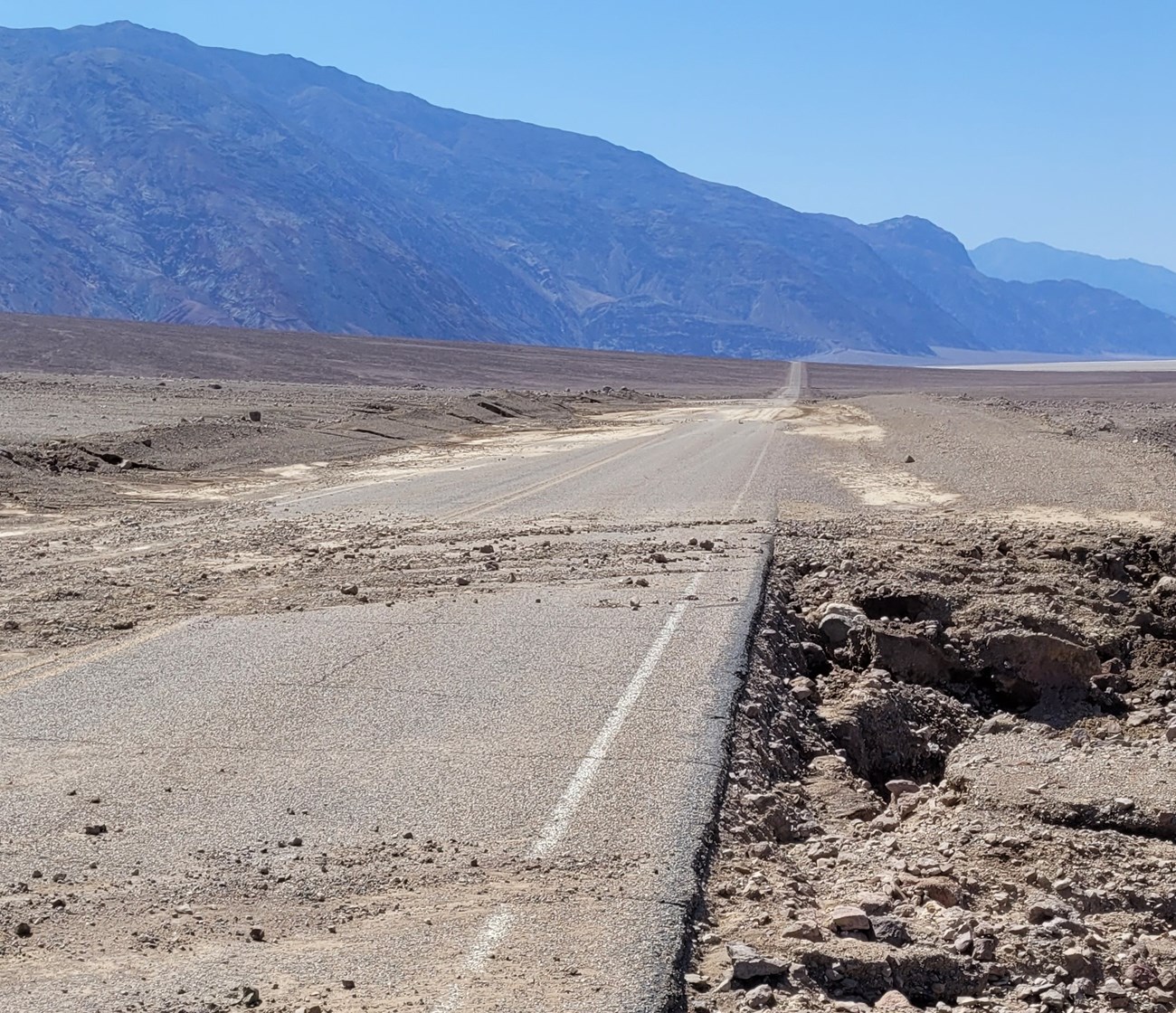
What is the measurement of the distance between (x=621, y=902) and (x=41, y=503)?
1638 centimetres

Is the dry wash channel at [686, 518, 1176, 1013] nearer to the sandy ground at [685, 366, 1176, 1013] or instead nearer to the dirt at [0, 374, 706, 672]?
the sandy ground at [685, 366, 1176, 1013]

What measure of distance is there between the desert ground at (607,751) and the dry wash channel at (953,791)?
25mm

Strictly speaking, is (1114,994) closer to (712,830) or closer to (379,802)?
(712,830)

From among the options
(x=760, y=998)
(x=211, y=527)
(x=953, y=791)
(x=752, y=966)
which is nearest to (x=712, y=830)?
(x=752, y=966)

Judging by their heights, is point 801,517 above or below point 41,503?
above

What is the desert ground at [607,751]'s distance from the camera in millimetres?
5020

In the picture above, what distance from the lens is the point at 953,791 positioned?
7.54 meters

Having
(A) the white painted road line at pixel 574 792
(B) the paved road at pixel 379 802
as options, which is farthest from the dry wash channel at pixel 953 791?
(A) the white painted road line at pixel 574 792

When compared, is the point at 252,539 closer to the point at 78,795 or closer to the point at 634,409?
the point at 78,795

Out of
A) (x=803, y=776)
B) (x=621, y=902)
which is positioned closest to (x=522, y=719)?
(x=803, y=776)

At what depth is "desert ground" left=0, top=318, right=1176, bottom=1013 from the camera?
5020mm

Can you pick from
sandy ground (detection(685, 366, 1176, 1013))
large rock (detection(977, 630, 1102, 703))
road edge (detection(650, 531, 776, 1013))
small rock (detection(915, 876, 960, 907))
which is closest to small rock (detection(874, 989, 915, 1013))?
sandy ground (detection(685, 366, 1176, 1013))

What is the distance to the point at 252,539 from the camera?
15969mm

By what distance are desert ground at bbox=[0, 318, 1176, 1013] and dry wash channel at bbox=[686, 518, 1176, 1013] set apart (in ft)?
0.08
